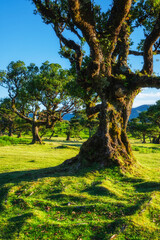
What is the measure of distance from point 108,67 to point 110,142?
15.5 feet

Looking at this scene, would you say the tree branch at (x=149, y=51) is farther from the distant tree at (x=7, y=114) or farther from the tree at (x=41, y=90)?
the distant tree at (x=7, y=114)

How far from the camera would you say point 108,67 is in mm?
10828

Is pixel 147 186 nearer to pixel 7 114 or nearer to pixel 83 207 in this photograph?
pixel 83 207

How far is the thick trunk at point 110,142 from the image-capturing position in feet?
32.3

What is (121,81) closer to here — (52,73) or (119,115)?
(119,115)

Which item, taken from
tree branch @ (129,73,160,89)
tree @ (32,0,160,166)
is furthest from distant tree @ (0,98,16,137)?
tree branch @ (129,73,160,89)

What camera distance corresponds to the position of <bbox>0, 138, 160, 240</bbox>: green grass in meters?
4.68

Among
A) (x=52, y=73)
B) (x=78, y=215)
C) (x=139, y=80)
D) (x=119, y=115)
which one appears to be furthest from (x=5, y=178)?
(x=52, y=73)

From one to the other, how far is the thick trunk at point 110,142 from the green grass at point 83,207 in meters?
0.79

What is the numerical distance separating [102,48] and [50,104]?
2722cm

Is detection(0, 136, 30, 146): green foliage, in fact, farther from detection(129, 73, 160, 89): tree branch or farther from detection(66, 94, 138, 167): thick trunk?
detection(129, 73, 160, 89): tree branch

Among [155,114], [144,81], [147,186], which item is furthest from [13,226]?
[155,114]

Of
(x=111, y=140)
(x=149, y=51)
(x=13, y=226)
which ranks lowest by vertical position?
(x=13, y=226)

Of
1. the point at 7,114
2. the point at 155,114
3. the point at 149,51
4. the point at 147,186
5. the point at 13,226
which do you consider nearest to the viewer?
the point at 13,226
